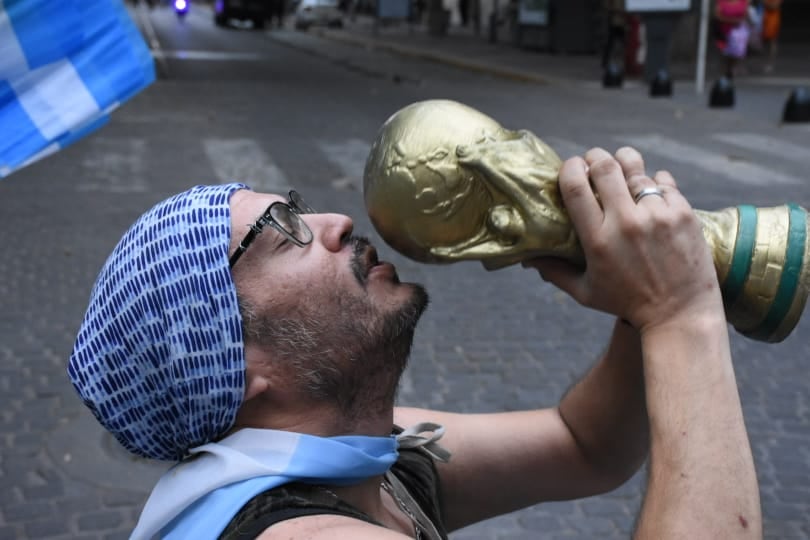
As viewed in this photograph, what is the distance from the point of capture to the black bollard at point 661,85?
14836mm

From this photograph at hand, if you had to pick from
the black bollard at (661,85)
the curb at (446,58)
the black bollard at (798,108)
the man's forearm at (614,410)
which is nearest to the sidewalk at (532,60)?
the curb at (446,58)

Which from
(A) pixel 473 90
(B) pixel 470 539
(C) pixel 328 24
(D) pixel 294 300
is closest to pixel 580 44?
(A) pixel 473 90

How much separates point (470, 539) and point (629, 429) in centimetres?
175

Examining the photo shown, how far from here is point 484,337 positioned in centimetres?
518

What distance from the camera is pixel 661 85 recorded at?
14844 mm

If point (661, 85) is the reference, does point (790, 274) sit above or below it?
above

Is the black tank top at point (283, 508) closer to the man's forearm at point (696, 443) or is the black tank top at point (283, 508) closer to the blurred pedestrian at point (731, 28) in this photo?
the man's forearm at point (696, 443)

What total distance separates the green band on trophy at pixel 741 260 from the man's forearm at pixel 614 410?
0.80 feet

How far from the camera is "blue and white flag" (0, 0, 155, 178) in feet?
7.52

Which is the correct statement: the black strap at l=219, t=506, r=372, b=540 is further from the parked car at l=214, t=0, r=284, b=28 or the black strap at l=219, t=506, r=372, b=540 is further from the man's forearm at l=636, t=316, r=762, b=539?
the parked car at l=214, t=0, r=284, b=28

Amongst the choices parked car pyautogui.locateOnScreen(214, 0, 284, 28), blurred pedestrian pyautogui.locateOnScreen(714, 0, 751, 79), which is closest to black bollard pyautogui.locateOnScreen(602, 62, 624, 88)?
blurred pedestrian pyautogui.locateOnScreen(714, 0, 751, 79)

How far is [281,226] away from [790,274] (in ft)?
2.51

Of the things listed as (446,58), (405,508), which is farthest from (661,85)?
(405,508)

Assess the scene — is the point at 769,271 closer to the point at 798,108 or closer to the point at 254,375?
the point at 254,375
